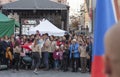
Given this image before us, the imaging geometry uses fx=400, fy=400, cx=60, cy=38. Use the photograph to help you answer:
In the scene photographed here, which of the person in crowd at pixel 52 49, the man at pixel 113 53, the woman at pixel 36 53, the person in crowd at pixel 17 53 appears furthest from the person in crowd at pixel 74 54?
the man at pixel 113 53

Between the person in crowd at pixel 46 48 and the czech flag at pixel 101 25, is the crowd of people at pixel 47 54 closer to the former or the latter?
the person in crowd at pixel 46 48

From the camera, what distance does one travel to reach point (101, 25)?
3330 millimetres

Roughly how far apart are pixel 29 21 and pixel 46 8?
2.13 metres

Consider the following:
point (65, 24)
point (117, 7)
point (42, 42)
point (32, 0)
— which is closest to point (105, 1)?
point (117, 7)

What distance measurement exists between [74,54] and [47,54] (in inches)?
54.1

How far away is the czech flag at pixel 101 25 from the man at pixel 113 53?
5.73 feet

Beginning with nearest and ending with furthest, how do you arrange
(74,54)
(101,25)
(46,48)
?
(101,25), (74,54), (46,48)

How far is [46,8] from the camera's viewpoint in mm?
34719

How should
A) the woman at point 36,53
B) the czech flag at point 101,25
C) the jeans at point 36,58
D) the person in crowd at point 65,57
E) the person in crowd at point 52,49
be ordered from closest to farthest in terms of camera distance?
1. the czech flag at point 101,25
2. the woman at point 36,53
3. the jeans at point 36,58
4. the person in crowd at point 65,57
5. the person in crowd at point 52,49

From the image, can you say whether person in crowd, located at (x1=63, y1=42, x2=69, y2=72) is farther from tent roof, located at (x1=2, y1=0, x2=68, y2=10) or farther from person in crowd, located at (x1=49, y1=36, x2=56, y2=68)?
tent roof, located at (x1=2, y1=0, x2=68, y2=10)

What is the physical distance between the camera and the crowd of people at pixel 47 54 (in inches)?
775

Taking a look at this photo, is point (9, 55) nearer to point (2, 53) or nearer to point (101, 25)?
point (2, 53)

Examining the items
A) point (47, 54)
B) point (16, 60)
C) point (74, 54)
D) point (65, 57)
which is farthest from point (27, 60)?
point (74, 54)

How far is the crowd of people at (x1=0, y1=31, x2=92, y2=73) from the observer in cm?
1970
